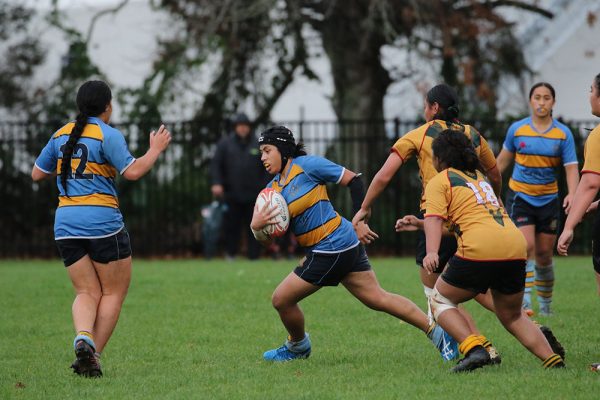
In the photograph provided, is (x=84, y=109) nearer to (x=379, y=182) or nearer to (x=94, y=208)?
(x=94, y=208)

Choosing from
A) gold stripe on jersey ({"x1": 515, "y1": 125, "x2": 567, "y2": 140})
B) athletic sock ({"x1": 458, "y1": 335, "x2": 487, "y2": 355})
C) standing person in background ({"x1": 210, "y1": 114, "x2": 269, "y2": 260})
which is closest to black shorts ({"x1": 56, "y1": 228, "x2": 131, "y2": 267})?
athletic sock ({"x1": 458, "y1": 335, "x2": 487, "y2": 355})

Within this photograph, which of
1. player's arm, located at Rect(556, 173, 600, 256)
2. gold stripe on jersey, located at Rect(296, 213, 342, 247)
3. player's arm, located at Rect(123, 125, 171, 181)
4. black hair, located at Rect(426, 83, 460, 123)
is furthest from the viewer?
black hair, located at Rect(426, 83, 460, 123)

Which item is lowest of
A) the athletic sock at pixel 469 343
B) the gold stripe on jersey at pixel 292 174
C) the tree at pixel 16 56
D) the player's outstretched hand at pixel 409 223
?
the athletic sock at pixel 469 343

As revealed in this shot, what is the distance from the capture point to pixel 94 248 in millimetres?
6949

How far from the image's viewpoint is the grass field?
6.29 metres

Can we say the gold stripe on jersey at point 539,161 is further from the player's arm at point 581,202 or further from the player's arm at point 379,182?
the player's arm at point 581,202

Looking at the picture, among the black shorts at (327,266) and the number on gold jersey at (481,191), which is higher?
the number on gold jersey at (481,191)

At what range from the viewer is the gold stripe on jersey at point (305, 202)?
7164 millimetres

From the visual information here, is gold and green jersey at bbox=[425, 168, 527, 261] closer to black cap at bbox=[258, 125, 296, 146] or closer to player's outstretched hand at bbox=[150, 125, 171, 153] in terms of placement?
black cap at bbox=[258, 125, 296, 146]

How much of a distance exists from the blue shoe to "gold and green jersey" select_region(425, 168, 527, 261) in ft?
3.24

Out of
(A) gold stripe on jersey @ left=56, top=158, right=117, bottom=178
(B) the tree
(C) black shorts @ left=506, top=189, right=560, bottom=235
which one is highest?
(B) the tree

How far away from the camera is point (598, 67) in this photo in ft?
84.4

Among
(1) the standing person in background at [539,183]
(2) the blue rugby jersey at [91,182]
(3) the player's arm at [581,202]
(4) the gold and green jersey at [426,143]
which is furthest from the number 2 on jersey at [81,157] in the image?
(1) the standing person in background at [539,183]

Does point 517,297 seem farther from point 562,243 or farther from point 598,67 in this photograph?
point 598,67
